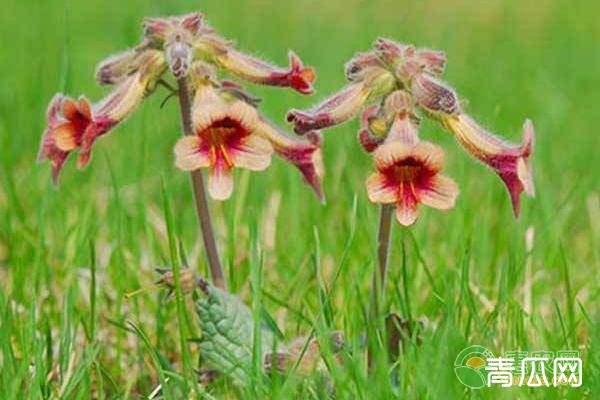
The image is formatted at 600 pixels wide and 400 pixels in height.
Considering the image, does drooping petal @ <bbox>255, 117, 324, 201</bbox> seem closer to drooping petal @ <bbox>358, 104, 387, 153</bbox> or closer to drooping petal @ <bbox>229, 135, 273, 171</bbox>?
drooping petal @ <bbox>229, 135, 273, 171</bbox>

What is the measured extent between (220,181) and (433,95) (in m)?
0.48

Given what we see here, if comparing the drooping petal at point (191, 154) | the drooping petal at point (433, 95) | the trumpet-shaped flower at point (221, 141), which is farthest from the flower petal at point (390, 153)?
the drooping petal at point (191, 154)

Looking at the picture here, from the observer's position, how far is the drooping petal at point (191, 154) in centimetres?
292

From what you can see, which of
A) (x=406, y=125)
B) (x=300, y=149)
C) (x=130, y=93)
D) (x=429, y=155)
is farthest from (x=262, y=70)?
(x=429, y=155)

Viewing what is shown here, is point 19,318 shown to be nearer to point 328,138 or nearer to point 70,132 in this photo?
point 70,132

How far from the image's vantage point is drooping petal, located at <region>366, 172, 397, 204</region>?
284cm

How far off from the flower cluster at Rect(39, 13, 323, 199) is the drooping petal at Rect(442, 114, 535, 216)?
0.35m

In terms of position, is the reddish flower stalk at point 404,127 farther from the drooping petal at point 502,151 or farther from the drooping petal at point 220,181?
the drooping petal at point 220,181

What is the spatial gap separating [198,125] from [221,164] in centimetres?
10

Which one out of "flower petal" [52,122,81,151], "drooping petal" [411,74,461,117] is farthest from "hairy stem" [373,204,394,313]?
"flower petal" [52,122,81,151]

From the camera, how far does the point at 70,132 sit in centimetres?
305

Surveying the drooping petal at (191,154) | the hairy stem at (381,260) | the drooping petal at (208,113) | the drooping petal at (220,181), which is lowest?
the hairy stem at (381,260)

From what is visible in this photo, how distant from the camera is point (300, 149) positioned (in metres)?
Result: 3.17

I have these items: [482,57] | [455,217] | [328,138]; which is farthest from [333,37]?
[455,217]
